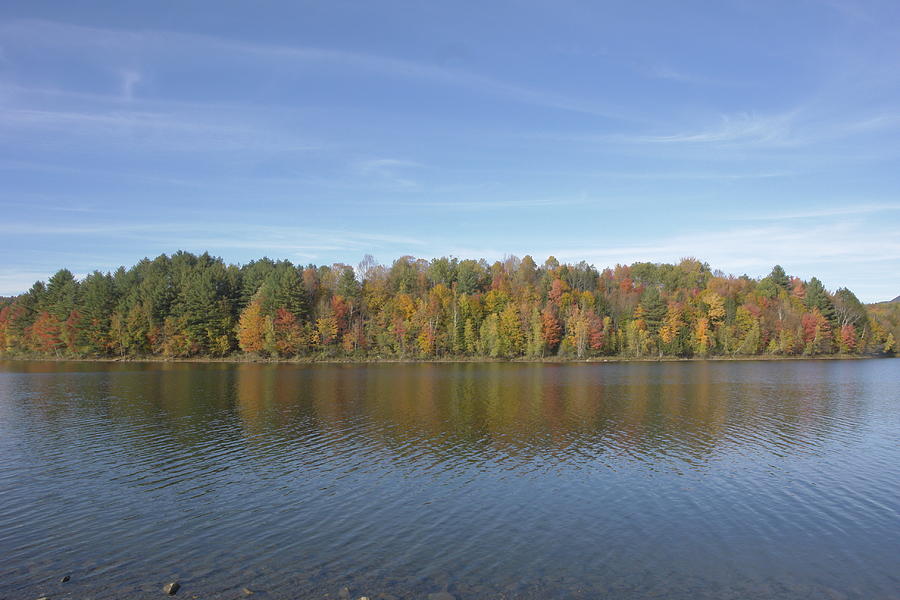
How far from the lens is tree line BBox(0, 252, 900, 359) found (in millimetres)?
100312

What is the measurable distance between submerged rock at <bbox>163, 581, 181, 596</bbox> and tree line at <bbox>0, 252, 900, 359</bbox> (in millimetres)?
86837

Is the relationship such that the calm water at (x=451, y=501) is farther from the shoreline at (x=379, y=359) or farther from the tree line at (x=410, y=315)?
the tree line at (x=410, y=315)

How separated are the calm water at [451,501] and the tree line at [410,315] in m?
59.9

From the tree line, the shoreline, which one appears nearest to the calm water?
the shoreline

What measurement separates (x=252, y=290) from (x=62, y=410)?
229 feet

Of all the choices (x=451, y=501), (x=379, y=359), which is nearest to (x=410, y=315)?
(x=379, y=359)

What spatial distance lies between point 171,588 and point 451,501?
9.77 m

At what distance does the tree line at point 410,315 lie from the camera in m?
100

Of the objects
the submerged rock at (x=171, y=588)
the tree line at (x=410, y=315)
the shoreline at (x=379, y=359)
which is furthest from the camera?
the tree line at (x=410, y=315)

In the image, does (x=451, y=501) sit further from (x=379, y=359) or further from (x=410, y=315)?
(x=410, y=315)

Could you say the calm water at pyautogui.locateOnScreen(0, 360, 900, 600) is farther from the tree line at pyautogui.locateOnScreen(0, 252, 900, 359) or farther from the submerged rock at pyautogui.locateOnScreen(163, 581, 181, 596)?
the tree line at pyautogui.locateOnScreen(0, 252, 900, 359)

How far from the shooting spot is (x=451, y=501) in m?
19.6

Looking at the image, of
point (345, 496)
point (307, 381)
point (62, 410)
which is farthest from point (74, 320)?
point (345, 496)

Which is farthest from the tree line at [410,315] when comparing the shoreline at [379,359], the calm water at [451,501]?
the calm water at [451,501]
